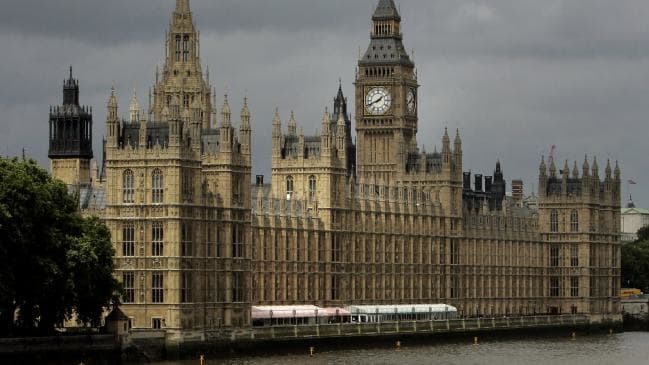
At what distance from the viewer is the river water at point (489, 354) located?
142650 millimetres

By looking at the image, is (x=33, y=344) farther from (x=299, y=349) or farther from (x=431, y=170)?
(x=431, y=170)

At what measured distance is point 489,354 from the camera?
514 feet

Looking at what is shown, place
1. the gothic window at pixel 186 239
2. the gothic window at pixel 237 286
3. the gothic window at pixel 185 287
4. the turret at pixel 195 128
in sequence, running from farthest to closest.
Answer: the gothic window at pixel 237 286, the turret at pixel 195 128, the gothic window at pixel 185 287, the gothic window at pixel 186 239

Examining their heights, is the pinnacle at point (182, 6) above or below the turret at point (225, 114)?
above

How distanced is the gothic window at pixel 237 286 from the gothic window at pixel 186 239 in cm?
602

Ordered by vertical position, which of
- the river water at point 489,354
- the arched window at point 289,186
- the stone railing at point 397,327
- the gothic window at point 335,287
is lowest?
the river water at point 489,354

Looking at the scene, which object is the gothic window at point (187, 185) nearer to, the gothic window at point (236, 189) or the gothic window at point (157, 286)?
the gothic window at point (157, 286)

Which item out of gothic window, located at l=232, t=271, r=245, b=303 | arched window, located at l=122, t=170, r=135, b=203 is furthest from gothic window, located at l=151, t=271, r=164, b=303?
gothic window, located at l=232, t=271, r=245, b=303

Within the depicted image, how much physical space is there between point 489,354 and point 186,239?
29.1 metres

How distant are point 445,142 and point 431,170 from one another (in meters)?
2.98

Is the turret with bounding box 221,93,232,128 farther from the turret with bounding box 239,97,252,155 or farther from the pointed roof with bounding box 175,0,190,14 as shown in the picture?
the pointed roof with bounding box 175,0,190,14

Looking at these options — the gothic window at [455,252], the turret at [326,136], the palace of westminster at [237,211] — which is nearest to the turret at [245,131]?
the palace of westminster at [237,211]

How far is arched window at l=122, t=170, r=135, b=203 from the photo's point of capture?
139000 mm

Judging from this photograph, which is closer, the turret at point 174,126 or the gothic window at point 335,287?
the turret at point 174,126
